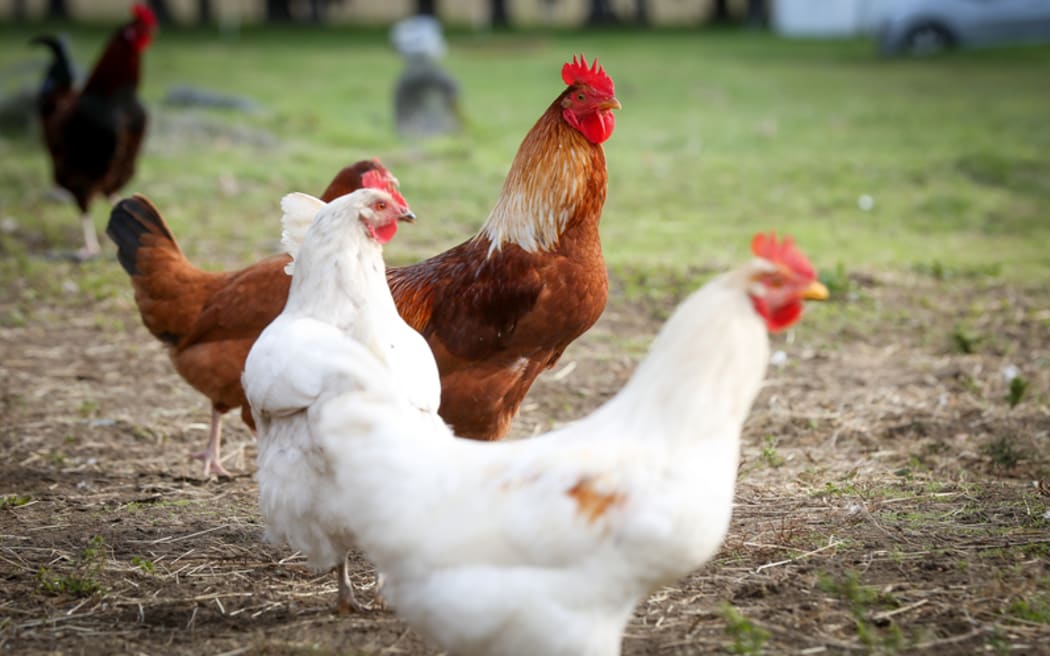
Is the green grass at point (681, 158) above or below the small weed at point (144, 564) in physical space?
above

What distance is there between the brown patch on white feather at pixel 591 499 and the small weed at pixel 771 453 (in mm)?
2365

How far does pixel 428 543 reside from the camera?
2.94 meters

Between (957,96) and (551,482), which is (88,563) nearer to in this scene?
(551,482)

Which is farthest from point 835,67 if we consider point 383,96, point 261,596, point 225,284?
point 261,596

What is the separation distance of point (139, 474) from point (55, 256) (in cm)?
412

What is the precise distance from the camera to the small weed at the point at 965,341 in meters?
6.71

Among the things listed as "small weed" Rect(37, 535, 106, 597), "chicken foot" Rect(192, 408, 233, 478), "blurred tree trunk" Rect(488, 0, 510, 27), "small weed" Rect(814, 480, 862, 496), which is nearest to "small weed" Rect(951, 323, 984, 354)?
"small weed" Rect(814, 480, 862, 496)

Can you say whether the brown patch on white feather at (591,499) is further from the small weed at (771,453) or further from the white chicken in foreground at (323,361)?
the small weed at (771,453)

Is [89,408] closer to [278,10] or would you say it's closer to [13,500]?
[13,500]

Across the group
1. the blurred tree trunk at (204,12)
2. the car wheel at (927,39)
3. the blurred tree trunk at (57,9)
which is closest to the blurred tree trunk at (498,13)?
the blurred tree trunk at (204,12)

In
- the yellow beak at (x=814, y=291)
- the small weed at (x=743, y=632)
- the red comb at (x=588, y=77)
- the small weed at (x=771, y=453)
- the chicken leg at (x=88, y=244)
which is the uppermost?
the red comb at (x=588, y=77)

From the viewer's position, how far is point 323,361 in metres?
3.44

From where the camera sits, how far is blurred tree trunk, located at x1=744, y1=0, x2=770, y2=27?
92.7ft

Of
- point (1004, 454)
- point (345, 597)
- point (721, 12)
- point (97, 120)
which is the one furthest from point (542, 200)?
point (721, 12)
